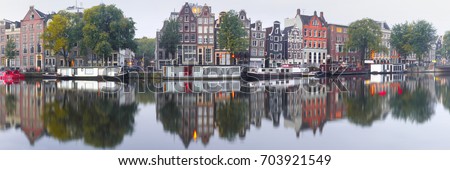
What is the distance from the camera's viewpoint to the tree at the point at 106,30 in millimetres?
53906

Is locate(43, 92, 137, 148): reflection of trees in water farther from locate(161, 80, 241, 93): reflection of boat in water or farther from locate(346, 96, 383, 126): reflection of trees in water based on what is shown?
locate(346, 96, 383, 126): reflection of trees in water

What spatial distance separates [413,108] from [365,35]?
55148 millimetres

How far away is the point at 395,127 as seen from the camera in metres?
15.3

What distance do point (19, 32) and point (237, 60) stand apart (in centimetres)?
4067

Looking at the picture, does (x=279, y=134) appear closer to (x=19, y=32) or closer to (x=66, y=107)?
(x=66, y=107)

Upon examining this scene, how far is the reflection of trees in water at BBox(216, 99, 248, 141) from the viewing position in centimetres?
1364

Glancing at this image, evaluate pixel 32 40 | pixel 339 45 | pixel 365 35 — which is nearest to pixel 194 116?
pixel 32 40

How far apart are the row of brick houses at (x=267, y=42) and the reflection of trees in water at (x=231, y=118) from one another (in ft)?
122

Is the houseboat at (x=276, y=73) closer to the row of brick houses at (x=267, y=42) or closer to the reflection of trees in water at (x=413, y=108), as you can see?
the row of brick houses at (x=267, y=42)

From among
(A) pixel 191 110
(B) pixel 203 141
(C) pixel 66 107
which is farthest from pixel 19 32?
(B) pixel 203 141

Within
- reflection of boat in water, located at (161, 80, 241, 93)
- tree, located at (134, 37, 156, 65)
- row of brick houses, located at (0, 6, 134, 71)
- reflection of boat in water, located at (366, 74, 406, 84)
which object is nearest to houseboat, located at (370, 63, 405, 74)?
reflection of boat in water, located at (366, 74, 406, 84)

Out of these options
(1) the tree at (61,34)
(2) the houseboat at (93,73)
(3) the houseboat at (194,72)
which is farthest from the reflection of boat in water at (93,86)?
(1) the tree at (61,34)

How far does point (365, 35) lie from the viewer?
238 ft

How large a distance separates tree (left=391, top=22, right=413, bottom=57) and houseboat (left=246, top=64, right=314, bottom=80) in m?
30.9
